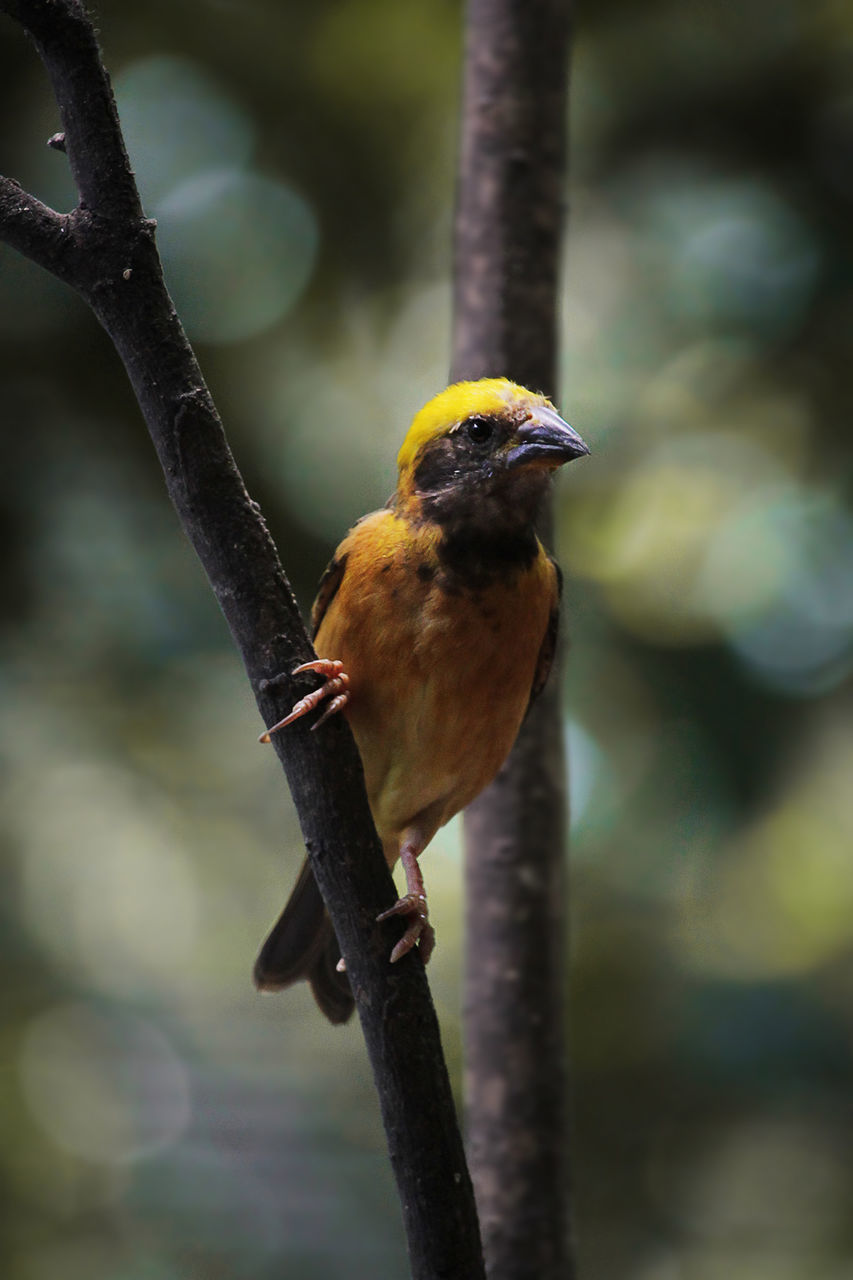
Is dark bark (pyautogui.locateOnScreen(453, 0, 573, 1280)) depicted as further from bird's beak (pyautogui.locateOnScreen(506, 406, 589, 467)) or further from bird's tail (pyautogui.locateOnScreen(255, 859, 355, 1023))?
bird's beak (pyautogui.locateOnScreen(506, 406, 589, 467))

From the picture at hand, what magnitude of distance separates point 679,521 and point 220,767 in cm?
180

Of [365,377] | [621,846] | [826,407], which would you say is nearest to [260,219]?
[365,377]

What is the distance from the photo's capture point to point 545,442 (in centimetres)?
222

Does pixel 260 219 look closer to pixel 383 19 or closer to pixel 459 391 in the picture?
pixel 383 19

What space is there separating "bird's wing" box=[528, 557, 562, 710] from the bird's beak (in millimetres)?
336

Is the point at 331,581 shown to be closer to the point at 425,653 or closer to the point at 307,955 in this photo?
the point at 425,653

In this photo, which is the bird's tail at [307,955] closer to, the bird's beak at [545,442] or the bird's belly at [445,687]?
the bird's belly at [445,687]

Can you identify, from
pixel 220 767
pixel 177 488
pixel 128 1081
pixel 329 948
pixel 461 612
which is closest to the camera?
pixel 177 488

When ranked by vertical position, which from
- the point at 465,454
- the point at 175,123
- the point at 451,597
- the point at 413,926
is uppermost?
the point at 175,123

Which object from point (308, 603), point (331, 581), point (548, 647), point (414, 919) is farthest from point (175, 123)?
point (414, 919)

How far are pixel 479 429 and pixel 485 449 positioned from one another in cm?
4

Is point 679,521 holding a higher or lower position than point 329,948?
higher

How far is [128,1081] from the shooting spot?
4195mm

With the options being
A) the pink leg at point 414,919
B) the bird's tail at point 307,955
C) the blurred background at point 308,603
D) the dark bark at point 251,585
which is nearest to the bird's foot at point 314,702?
the dark bark at point 251,585
